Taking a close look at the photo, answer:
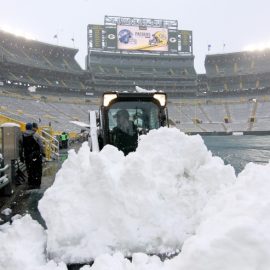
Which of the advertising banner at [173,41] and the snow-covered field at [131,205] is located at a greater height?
the advertising banner at [173,41]

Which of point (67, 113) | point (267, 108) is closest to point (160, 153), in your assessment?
point (67, 113)

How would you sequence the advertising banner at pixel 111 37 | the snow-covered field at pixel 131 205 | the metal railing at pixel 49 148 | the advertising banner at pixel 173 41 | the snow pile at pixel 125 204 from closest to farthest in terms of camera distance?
the snow-covered field at pixel 131 205, the snow pile at pixel 125 204, the metal railing at pixel 49 148, the advertising banner at pixel 111 37, the advertising banner at pixel 173 41

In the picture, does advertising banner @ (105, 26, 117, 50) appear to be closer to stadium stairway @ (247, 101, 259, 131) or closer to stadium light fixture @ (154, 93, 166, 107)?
stadium stairway @ (247, 101, 259, 131)

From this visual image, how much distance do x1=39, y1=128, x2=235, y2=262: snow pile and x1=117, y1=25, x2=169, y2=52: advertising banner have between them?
5742 centimetres

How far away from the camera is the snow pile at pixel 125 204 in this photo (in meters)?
3.61

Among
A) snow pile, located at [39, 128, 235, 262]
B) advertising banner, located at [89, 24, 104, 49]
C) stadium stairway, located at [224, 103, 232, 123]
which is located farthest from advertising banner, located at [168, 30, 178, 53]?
snow pile, located at [39, 128, 235, 262]

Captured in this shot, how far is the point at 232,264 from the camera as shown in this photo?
6.35 ft

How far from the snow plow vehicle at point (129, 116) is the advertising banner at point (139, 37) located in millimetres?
54240

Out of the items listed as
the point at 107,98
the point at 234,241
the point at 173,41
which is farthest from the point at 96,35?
the point at 234,241

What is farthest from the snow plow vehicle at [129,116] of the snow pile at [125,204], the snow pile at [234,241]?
the snow pile at [234,241]

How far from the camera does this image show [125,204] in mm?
3803

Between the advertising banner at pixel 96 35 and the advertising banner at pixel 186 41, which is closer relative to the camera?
the advertising banner at pixel 96 35

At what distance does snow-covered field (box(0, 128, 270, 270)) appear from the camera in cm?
282

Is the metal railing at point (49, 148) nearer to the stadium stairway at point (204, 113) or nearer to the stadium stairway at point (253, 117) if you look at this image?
the stadium stairway at point (253, 117)
